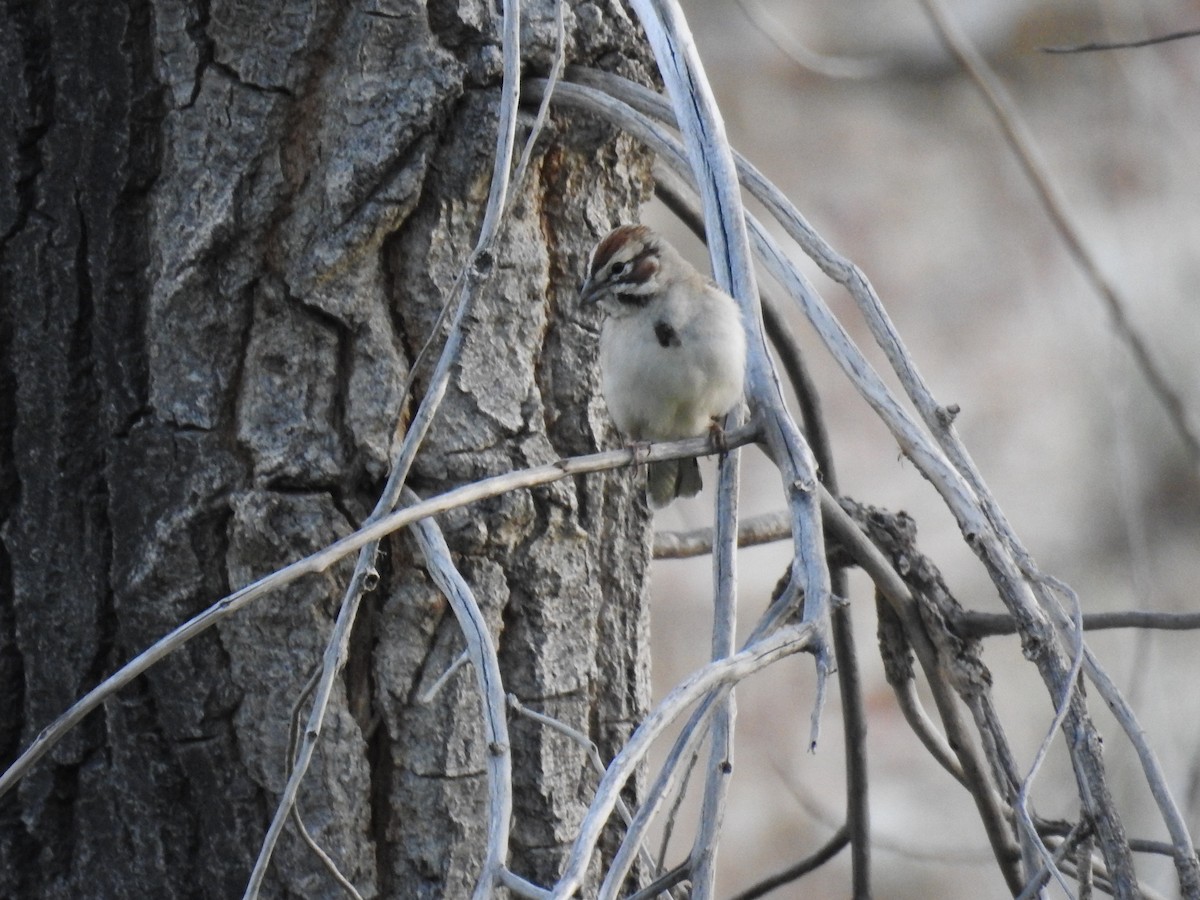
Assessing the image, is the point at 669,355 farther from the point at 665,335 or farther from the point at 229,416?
the point at 229,416

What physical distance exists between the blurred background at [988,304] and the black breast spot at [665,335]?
115 inches

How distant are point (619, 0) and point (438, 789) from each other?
115 centimetres

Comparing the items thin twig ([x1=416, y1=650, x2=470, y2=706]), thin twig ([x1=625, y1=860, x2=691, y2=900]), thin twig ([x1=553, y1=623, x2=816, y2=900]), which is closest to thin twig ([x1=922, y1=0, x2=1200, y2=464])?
Result: thin twig ([x1=416, y1=650, x2=470, y2=706])

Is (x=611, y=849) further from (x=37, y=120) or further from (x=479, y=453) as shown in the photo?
(x=37, y=120)

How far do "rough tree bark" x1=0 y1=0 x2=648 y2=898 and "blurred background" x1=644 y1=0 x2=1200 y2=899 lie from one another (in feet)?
12.4

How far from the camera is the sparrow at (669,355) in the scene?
2.63 meters

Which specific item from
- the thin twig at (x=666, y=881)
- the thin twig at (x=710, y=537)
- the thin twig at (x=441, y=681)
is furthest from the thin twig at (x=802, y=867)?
the thin twig at (x=666, y=881)

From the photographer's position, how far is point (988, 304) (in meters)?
6.05

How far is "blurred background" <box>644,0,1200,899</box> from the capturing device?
18.9 feet

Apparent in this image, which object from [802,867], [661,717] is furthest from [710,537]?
[661,717]

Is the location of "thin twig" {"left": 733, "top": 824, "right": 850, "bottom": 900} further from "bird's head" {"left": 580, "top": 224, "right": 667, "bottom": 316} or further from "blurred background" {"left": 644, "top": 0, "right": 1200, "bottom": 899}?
"blurred background" {"left": 644, "top": 0, "right": 1200, "bottom": 899}

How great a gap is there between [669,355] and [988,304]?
143 inches

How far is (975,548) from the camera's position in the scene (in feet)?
5.11

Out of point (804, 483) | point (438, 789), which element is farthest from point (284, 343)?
point (804, 483)
